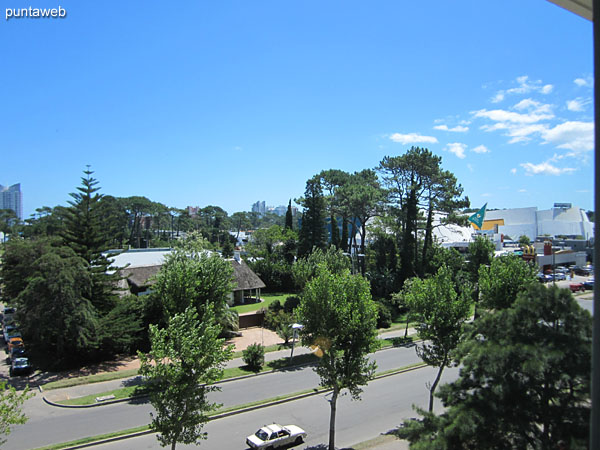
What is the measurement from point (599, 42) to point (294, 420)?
16.7 metres

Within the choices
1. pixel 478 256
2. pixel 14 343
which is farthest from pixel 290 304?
pixel 14 343

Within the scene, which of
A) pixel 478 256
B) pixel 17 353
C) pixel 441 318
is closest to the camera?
pixel 441 318

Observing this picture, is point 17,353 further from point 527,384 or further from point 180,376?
point 527,384

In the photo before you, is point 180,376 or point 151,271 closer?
point 180,376

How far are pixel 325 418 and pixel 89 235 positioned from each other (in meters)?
19.9

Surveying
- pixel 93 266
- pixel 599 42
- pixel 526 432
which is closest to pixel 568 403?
pixel 526 432

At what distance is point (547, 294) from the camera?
768 cm

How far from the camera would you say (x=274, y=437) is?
1462 centimetres

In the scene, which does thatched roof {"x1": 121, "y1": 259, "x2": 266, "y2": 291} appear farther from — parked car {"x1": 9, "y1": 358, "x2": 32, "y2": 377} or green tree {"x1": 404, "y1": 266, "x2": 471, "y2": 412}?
green tree {"x1": 404, "y1": 266, "x2": 471, "y2": 412}

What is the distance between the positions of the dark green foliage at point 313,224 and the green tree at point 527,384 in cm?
4311

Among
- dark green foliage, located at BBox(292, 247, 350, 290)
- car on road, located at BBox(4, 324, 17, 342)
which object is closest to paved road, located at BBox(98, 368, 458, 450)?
dark green foliage, located at BBox(292, 247, 350, 290)

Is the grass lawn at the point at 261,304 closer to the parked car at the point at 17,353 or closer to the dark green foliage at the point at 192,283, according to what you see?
the dark green foliage at the point at 192,283

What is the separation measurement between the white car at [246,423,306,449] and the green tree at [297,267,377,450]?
1.68 m

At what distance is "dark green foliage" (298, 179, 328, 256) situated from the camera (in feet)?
168
